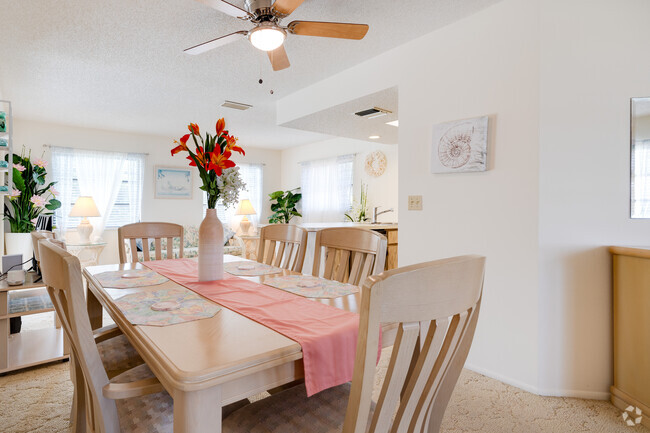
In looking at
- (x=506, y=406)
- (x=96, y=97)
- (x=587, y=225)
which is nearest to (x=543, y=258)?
(x=587, y=225)

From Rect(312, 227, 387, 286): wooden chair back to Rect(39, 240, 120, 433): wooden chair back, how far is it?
1045 millimetres

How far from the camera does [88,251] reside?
17.3 feet

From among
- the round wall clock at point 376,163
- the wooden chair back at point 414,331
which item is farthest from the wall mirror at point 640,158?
the round wall clock at point 376,163

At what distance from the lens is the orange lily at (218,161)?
4.71ft

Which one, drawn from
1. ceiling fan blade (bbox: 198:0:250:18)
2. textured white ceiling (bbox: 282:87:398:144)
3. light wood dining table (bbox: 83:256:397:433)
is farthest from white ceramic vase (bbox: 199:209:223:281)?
textured white ceiling (bbox: 282:87:398:144)

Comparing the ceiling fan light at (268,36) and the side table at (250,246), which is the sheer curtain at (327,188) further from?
the ceiling fan light at (268,36)

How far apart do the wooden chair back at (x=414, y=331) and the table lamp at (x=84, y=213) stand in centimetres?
577

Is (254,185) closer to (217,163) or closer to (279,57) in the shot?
(279,57)

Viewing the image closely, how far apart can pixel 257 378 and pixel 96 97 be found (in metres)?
4.48

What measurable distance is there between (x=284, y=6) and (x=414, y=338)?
1803 millimetres

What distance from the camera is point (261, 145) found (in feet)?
23.8

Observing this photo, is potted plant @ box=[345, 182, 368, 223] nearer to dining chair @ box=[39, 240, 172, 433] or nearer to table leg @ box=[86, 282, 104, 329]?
table leg @ box=[86, 282, 104, 329]

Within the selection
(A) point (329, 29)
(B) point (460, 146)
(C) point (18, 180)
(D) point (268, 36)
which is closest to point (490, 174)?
(B) point (460, 146)

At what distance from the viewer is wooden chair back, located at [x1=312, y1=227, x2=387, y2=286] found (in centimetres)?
163
